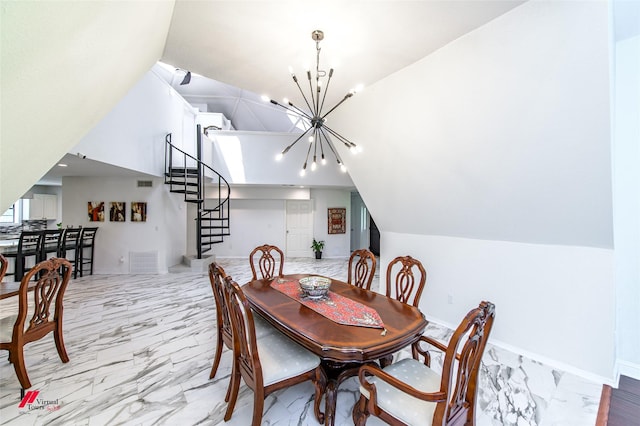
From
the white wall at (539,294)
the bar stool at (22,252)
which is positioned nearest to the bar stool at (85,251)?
the bar stool at (22,252)

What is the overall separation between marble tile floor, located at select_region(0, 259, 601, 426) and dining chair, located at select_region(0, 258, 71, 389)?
0.82 ft

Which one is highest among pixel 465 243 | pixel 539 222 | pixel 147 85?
pixel 147 85

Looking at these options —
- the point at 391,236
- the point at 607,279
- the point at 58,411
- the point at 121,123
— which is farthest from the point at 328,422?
the point at 121,123

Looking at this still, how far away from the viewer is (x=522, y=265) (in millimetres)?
2828

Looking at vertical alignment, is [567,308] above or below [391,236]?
below

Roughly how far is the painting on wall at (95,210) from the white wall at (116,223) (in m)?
0.07

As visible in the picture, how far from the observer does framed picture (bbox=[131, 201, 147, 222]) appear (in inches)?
233

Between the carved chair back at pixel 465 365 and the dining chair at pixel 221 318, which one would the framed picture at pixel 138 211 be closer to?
the dining chair at pixel 221 318

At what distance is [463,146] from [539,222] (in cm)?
105

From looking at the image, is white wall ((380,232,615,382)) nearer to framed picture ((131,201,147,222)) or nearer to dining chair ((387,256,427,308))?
dining chair ((387,256,427,308))

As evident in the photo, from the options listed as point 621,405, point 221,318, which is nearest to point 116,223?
point 221,318

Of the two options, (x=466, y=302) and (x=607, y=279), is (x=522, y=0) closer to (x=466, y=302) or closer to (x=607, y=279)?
(x=607, y=279)

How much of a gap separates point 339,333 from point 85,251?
22.7 ft

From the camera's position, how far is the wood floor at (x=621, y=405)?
1864 millimetres
